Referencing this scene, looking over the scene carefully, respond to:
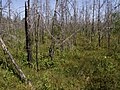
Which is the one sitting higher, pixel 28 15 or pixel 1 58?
pixel 28 15

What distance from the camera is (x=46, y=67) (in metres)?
14.3

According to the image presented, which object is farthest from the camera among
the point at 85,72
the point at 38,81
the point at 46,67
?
the point at 46,67

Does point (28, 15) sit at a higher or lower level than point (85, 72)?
higher

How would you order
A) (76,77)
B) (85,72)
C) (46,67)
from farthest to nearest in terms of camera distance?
(46,67)
(85,72)
(76,77)

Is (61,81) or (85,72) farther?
(85,72)

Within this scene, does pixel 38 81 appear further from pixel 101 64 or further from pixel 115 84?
pixel 101 64

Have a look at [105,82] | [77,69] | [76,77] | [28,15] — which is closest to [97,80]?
[105,82]

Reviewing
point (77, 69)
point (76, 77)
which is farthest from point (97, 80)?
point (77, 69)

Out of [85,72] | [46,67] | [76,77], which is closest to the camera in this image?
[76,77]

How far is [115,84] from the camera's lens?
980 cm

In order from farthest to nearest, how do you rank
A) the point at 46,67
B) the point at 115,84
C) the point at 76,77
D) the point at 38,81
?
the point at 46,67 < the point at 76,77 < the point at 38,81 < the point at 115,84

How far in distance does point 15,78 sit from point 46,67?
3510 mm

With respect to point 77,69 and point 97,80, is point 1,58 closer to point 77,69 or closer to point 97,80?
point 77,69

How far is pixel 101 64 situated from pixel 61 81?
4715mm
